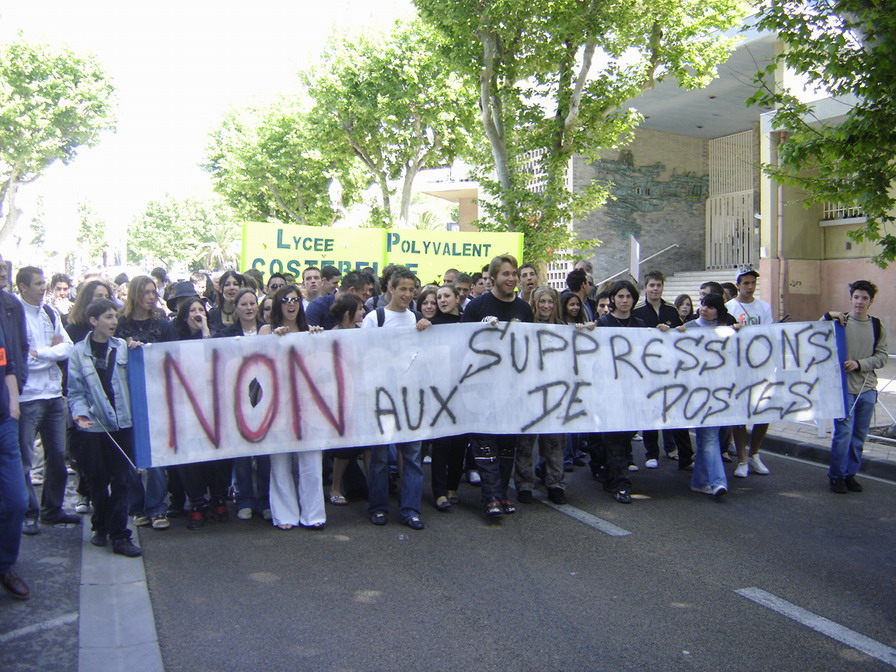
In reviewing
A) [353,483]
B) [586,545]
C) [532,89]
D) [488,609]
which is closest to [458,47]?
[532,89]

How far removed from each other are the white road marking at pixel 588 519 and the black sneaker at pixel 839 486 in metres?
2.22

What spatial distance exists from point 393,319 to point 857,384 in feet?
12.4

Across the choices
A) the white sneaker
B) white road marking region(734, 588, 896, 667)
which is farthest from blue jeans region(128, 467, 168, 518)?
the white sneaker

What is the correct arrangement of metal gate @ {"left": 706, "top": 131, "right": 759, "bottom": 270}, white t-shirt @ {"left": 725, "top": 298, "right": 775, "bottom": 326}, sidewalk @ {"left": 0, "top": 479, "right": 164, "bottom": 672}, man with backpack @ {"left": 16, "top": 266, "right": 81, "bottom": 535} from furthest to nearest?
1. metal gate @ {"left": 706, "top": 131, "right": 759, "bottom": 270}
2. white t-shirt @ {"left": 725, "top": 298, "right": 775, "bottom": 326}
3. man with backpack @ {"left": 16, "top": 266, "right": 81, "bottom": 535}
4. sidewalk @ {"left": 0, "top": 479, "right": 164, "bottom": 672}

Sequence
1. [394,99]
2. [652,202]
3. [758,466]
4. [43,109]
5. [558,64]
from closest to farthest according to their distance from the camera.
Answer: [758,466] < [558,64] < [394,99] < [652,202] < [43,109]

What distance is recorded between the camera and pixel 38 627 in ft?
13.8

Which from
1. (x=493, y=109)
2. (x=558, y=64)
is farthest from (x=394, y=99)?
(x=558, y=64)

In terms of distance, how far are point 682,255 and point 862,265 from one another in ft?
30.5

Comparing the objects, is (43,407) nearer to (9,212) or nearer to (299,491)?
(299,491)

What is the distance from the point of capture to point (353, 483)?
6918 mm

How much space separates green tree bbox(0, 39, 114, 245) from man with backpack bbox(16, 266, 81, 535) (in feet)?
90.8

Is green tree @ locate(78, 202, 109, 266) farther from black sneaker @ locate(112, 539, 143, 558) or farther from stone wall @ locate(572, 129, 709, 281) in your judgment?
black sneaker @ locate(112, 539, 143, 558)

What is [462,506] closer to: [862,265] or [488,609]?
[488,609]

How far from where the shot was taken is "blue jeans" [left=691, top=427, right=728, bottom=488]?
6910mm
